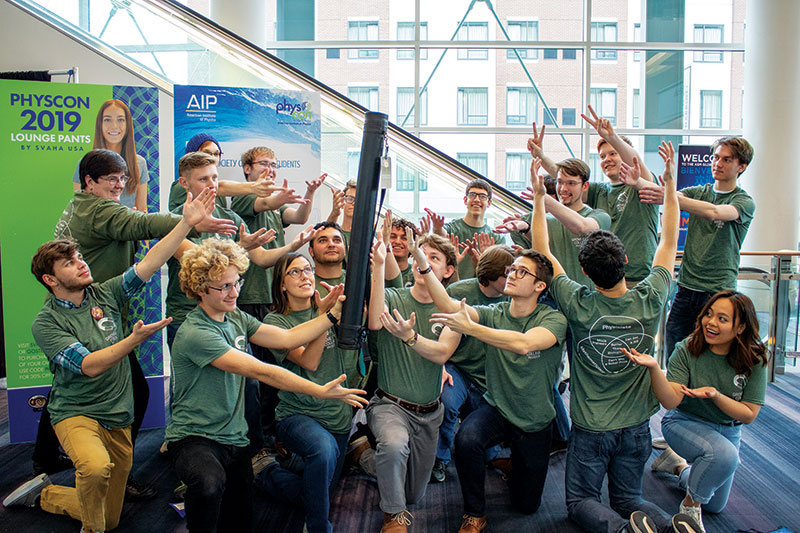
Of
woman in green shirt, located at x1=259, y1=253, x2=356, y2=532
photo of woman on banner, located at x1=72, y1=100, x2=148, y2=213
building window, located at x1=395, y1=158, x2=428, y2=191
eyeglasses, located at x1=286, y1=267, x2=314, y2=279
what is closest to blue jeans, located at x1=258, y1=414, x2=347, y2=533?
woman in green shirt, located at x1=259, y1=253, x2=356, y2=532

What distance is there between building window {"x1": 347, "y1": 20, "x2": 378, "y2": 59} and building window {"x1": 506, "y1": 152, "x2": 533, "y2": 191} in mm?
2432

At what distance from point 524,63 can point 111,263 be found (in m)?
6.70

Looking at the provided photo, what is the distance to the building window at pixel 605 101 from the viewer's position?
8.45 m

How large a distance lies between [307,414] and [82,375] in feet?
3.11

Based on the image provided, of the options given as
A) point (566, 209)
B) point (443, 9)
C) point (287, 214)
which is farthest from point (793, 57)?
point (287, 214)

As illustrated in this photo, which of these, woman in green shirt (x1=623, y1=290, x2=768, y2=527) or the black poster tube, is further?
woman in green shirt (x1=623, y1=290, x2=768, y2=527)

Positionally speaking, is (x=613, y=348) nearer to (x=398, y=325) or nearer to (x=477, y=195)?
(x=398, y=325)

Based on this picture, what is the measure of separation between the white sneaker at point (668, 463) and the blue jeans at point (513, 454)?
0.83 m

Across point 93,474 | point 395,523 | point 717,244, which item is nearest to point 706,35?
point 717,244

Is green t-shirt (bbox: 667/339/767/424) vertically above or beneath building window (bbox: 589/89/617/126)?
beneath

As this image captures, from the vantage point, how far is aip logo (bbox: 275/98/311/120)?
3699mm

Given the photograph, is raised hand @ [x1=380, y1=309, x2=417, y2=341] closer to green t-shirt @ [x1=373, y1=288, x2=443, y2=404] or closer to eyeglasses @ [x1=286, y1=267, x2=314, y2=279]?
green t-shirt @ [x1=373, y1=288, x2=443, y2=404]

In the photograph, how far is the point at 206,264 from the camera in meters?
2.34

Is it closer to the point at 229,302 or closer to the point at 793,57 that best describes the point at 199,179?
the point at 229,302
